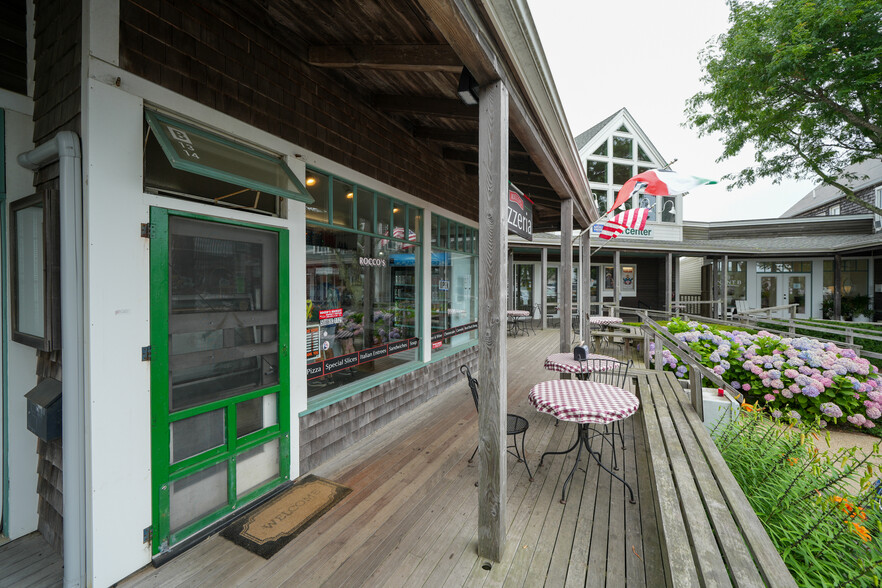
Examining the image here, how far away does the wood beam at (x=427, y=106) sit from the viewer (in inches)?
128

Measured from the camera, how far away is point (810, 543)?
6.18 feet

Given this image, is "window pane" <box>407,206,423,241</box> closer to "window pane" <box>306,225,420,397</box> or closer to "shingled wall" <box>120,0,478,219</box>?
"window pane" <box>306,225,420,397</box>

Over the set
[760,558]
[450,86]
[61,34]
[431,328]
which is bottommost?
[760,558]

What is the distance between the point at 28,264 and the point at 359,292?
2.36 metres

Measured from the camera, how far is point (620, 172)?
46.8 ft

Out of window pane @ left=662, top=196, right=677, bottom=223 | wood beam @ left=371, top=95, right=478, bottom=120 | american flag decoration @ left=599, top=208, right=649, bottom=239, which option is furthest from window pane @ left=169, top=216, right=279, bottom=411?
window pane @ left=662, top=196, right=677, bottom=223

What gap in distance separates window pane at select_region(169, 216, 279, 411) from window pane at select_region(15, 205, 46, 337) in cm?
81

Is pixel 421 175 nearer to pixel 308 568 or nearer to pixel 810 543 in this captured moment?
pixel 308 568

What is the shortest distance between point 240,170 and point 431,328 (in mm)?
3220

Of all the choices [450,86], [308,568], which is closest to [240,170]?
[450,86]

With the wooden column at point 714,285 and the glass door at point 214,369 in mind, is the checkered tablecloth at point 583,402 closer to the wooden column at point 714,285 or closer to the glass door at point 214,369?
the glass door at point 214,369

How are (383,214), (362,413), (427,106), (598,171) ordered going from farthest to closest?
(598,171) → (383,214) → (362,413) → (427,106)

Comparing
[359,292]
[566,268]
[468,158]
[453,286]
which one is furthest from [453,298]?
[359,292]

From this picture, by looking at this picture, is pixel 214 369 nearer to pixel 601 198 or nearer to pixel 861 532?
pixel 861 532
